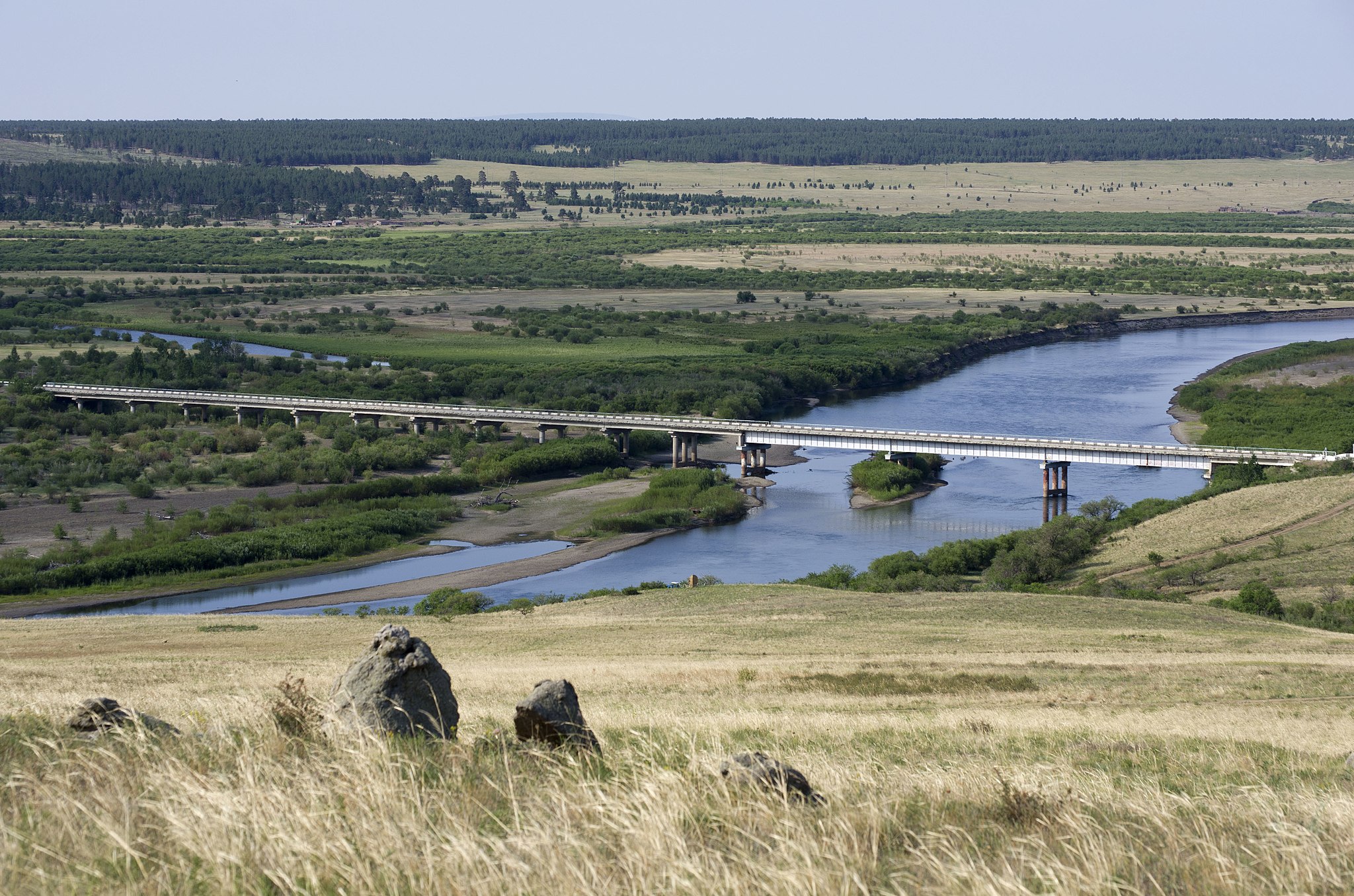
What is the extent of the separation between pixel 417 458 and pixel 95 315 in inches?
2527

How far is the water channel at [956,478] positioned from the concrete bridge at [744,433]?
1337 millimetres

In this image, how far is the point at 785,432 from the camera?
6950 centimetres

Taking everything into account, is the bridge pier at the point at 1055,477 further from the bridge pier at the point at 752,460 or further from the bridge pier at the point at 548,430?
the bridge pier at the point at 548,430

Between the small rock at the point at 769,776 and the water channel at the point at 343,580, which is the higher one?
the small rock at the point at 769,776

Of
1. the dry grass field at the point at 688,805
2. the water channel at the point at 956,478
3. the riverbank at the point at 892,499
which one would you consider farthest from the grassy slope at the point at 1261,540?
the dry grass field at the point at 688,805

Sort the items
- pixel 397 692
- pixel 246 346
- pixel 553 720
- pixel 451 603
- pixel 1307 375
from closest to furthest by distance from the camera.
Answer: pixel 553 720 < pixel 397 692 < pixel 451 603 < pixel 1307 375 < pixel 246 346

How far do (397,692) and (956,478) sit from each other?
57.7 m

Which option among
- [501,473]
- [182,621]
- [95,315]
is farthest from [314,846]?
[95,315]

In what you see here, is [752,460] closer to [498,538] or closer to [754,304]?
[498,538]

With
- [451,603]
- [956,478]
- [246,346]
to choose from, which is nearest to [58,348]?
[246,346]

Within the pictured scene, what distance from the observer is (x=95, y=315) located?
121438 millimetres

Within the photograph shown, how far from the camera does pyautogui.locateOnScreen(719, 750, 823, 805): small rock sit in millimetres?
8336

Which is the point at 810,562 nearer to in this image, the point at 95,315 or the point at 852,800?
the point at 852,800

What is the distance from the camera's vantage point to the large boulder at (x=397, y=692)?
10000 millimetres
